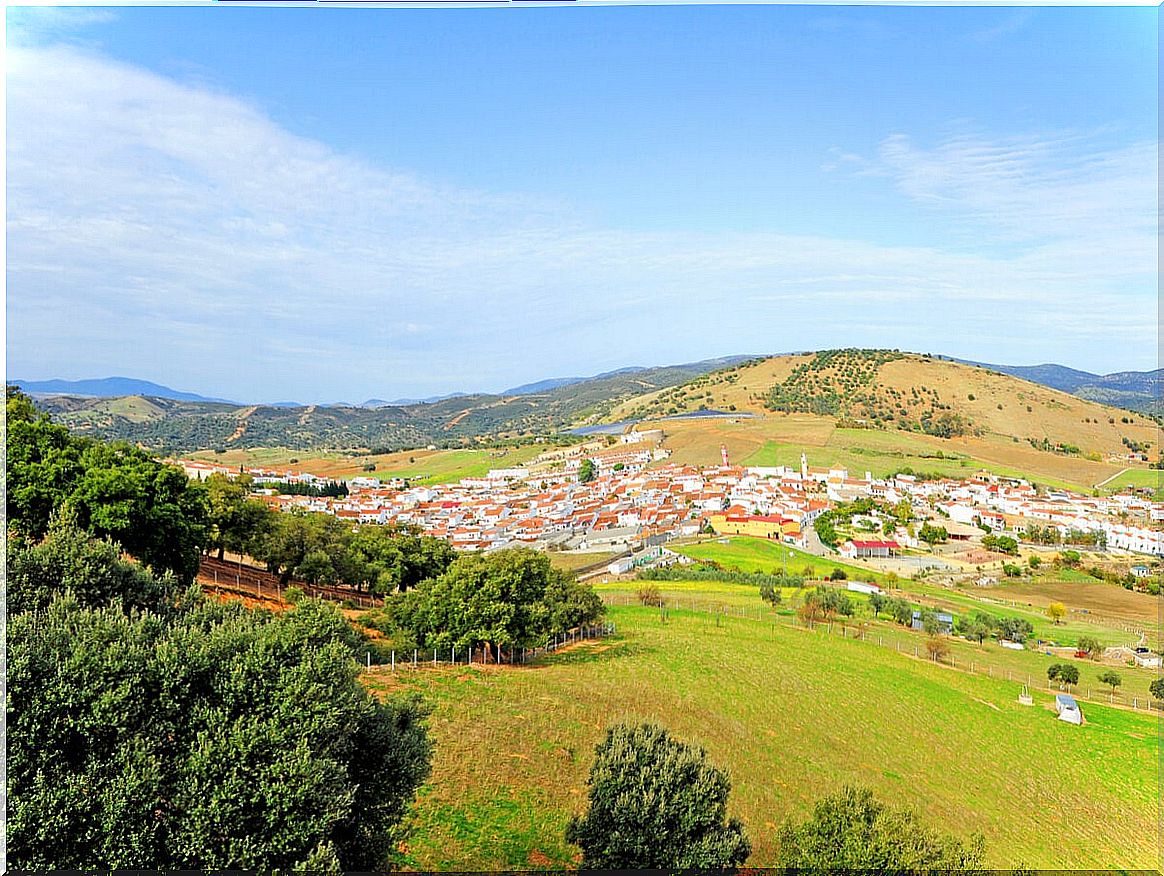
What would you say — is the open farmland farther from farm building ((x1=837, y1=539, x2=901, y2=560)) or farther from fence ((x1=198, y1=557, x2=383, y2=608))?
fence ((x1=198, y1=557, x2=383, y2=608))

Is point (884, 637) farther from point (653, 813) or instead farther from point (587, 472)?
point (587, 472)

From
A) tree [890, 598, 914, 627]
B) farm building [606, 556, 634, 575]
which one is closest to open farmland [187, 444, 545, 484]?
farm building [606, 556, 634, 575]

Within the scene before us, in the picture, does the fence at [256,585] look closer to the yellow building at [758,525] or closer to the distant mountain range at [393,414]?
the yellow building at [758,525]

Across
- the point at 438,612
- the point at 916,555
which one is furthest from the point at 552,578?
the point at 916,555

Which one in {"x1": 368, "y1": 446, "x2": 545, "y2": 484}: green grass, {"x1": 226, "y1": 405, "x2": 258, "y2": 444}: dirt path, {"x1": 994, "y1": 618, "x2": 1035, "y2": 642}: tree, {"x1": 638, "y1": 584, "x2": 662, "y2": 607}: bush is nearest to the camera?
{"x1": 638, "y1": 584, "x2": 662, "y2": 607}: bush

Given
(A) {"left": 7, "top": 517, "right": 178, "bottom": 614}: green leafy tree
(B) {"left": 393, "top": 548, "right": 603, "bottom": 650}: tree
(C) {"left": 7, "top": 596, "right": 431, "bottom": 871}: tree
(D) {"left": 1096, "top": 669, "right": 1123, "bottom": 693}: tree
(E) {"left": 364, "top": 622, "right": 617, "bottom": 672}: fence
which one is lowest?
(D) {"left": 1096, "top": 669, "right": 1123, "bottom": 693}: tree

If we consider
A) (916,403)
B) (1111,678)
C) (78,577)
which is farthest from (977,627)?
(916,403)
